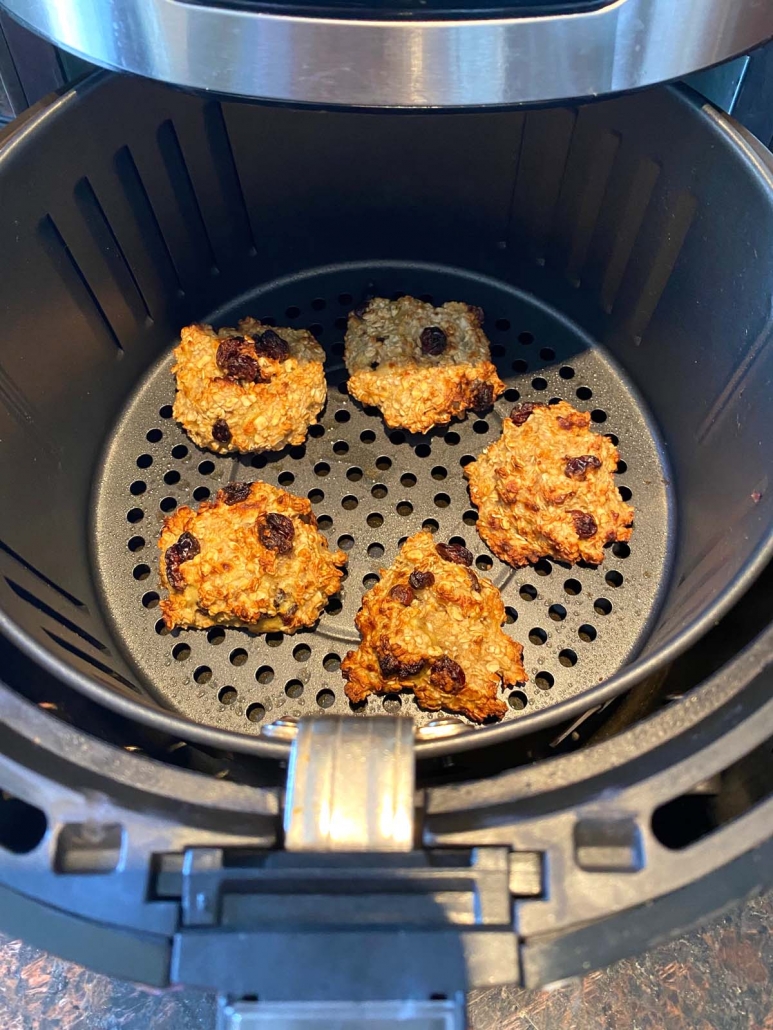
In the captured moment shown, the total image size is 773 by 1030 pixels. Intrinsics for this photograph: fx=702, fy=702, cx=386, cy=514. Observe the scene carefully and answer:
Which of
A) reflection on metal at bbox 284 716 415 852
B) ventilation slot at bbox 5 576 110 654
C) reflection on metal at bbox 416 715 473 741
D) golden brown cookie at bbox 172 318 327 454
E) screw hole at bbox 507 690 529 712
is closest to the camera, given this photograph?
reflection on metal at bbox 284 716 415 852

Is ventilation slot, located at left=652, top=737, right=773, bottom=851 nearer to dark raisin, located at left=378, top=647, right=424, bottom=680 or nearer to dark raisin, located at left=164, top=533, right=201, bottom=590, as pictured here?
dark raisin, located at left=378, top=647, right=424, bottom=680

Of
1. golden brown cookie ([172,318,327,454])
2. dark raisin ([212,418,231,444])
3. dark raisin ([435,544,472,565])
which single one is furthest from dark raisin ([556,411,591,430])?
dark raisin ([212,418,231,444])

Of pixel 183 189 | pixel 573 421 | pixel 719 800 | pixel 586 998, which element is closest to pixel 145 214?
pixel 183 189

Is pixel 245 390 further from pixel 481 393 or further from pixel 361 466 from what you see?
pixel 481 393

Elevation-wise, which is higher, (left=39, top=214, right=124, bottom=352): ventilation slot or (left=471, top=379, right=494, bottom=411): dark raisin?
(left=39, top=214, right=124, bottom=352): ventilation slot

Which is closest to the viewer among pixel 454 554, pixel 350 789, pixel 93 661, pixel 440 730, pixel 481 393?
pixel 350 789

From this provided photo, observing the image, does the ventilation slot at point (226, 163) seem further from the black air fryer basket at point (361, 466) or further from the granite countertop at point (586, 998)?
the granite countertop at point (586, 998)

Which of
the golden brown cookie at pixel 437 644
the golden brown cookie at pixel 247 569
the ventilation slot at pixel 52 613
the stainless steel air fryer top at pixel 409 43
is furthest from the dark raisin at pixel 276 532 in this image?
the stainless steel air fryer top at pixel 409 43
